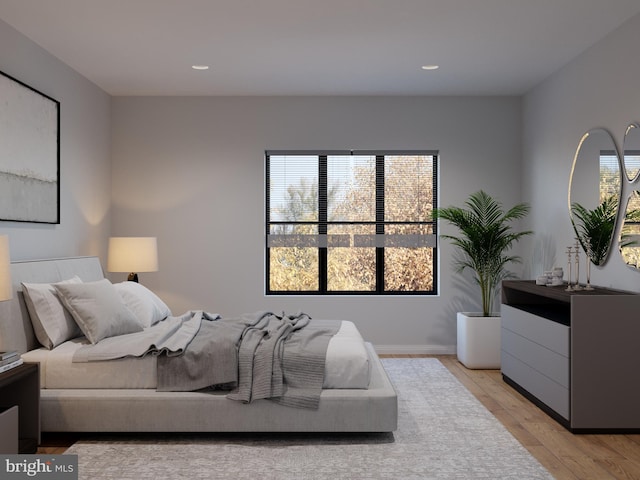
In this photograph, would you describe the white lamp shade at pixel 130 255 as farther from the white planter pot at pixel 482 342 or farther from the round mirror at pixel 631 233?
the round mirror at pixel 631 233

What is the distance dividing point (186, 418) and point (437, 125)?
13.4 feet

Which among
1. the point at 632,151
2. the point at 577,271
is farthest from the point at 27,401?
the point at 632,151

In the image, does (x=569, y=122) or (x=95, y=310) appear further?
(x=569, y=122)

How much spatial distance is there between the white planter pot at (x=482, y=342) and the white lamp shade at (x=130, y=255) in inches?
117

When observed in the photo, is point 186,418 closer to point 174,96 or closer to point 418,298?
point 418,298

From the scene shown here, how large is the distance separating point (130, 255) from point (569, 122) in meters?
3.98

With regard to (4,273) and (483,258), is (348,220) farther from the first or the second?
(4,273)

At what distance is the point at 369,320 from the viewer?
6.42 metres

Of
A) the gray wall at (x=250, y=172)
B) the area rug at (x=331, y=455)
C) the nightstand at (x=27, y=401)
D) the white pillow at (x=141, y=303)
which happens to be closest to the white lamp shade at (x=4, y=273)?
the nightstand at (x=27, y=401)

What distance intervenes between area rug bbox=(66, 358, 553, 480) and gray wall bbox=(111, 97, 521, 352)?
7.96 ft

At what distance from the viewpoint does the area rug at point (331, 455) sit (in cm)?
310

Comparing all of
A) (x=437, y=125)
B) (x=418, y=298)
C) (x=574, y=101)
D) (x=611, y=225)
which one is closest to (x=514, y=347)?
(x=611, y=225)

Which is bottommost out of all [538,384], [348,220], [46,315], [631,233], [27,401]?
[538,384]

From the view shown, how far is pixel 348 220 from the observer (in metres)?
6.53
